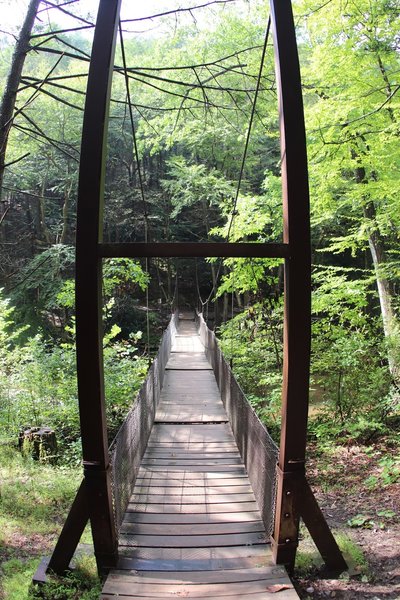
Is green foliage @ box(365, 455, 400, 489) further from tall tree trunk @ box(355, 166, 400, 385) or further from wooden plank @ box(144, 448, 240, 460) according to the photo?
tall tree trunk @ box(355, 166, 400, 385)

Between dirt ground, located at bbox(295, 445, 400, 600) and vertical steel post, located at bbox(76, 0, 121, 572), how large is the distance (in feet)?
3.65

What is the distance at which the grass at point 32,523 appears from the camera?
2.21 metres

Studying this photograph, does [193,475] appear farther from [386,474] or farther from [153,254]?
[153,254]

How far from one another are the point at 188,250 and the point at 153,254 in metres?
0.17

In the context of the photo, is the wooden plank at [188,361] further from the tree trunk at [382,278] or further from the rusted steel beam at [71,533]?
the rusted steel beam at [71,533]

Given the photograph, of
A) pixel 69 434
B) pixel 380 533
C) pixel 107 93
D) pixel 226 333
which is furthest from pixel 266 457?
pixel 226 333

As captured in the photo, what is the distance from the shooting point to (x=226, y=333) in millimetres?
9305

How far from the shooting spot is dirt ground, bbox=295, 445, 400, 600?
86.2 inches

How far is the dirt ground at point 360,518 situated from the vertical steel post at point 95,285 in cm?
111

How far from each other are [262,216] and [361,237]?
1.48 metres

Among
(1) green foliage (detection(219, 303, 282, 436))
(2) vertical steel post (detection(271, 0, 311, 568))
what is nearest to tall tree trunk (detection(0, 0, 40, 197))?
(2) vertical steel post (detection(271, 0, 311, 568))

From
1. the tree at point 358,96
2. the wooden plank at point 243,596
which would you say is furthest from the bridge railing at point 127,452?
the tree at point 358,96

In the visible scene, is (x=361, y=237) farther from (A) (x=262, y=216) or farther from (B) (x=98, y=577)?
(B) (x=98, y=577)

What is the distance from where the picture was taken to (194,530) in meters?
2.53
